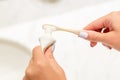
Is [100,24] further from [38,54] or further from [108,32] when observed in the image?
[38,54]

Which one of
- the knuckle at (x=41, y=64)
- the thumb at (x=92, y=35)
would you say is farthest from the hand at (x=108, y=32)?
the knuckle at (x=41, y=64)

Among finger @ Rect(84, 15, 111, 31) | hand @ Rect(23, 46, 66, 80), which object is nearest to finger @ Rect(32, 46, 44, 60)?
hand @ Rect(23, 46, 66, 80)

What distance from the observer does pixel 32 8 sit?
0.74 meters

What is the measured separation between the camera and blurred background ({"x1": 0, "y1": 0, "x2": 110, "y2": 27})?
2.31 ft

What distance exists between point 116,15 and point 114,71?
13 centimetres

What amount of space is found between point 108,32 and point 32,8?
270mm

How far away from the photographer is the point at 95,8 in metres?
0.76

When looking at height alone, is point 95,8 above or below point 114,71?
above

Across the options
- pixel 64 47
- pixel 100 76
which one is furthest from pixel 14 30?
pixel 100 76

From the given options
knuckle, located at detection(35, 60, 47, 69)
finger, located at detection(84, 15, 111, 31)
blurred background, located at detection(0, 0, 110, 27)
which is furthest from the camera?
blurred background, located at detection(0, 0, 110, 27)

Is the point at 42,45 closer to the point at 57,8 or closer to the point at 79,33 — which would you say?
the point at 79,33

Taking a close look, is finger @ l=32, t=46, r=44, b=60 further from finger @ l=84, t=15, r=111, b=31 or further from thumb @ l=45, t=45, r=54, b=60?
finger @ l=84, t=15, r=111, b=31

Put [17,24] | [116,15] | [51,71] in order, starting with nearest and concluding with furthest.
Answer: [51,71] < [116,15] < [17,24]

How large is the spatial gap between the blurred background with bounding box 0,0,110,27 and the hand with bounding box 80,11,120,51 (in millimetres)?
178
